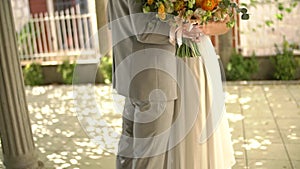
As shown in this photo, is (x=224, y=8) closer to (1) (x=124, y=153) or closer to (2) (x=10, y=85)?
(1) (x=124, y=153)

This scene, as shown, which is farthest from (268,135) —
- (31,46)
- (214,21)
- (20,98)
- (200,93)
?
(31,46)

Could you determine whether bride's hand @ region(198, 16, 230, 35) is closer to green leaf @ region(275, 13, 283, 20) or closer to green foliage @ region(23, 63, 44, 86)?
green leaf @ region(275, 13, 283, 20)

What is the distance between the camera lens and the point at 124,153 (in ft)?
9.53

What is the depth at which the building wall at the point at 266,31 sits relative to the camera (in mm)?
6812

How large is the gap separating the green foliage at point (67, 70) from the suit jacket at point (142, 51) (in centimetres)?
466

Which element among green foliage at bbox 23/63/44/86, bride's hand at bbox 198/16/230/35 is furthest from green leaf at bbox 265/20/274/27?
bride's hand at bbox 198/16/230/35

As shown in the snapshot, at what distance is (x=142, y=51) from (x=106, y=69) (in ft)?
14.8

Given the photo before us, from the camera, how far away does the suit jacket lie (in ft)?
8.01

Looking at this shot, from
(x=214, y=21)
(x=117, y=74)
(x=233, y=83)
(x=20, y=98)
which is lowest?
(x=233, y=83)

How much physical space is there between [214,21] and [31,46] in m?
5.89

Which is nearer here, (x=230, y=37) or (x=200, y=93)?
(x=200, y=93)

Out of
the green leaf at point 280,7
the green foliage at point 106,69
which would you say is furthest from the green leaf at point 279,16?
the green foliage at point 106,69

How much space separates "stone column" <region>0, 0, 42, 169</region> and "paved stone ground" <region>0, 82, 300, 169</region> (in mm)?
401

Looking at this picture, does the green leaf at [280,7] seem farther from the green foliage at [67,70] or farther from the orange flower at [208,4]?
the orange flower at [208,4]
